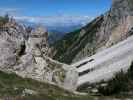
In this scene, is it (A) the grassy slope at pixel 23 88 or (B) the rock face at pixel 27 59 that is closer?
(A) the grassy slope at pixel 23 88

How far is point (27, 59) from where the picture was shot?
5338 cm

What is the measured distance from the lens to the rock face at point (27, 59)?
166 feet

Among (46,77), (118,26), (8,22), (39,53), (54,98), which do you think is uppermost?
(118,26)

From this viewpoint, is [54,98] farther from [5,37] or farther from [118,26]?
[118,26]

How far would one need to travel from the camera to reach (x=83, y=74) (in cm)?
8262

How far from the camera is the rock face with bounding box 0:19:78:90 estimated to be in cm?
5050

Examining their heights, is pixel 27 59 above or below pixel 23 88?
above

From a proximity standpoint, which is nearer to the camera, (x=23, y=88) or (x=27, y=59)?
(x=23, y=88)

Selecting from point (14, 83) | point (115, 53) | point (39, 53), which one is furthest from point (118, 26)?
point (14, 83)

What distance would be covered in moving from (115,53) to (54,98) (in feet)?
180

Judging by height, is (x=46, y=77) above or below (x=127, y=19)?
below

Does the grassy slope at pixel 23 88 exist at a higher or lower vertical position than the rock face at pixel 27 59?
lower

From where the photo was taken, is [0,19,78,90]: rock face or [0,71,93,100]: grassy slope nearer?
[0,71,93,100]: grassy slope

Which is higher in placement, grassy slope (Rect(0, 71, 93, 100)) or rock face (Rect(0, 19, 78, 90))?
rock face (Rect(0, 19, 78, 90))
